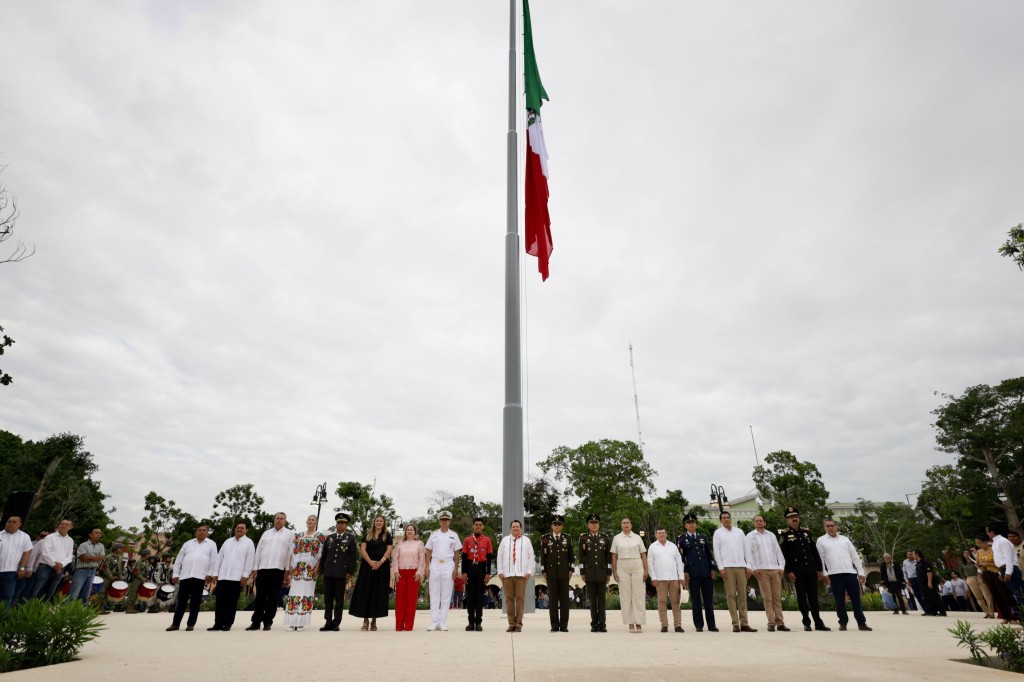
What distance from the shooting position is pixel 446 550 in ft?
33.8

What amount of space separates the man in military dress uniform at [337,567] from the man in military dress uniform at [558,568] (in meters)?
3.57

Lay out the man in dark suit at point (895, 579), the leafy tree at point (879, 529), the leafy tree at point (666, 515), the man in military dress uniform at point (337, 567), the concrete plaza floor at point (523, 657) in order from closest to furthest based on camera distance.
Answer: the concrete plaza floor at point (523, 657) → the man in military dress uniform at point (337, 567) → the man in dark suit at point (895, 579) → the leafy tree at point (666, 515) → the leafy tree at point (879, 529)

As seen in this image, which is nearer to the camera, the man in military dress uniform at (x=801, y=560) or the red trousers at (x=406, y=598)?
the red trousers at (x=406, y=598)

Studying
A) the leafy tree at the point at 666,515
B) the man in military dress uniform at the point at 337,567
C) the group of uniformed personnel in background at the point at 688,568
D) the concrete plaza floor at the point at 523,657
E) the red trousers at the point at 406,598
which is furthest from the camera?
the leafy tree at the point at 666,515

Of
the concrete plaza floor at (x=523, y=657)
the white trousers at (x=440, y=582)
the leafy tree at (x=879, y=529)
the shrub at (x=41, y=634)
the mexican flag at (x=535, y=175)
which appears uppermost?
the mexican flag at (x=535, y=175)

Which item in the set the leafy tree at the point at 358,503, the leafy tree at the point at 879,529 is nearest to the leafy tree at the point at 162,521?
the leafy tree at the point at 358,503

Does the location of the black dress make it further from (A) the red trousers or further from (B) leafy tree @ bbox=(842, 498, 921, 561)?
(B) leafy tree @ bbox=(842, 498, 921, 561)

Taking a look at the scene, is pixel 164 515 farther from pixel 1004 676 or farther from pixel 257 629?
pixel 1004 676

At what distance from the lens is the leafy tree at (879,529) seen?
4162cm

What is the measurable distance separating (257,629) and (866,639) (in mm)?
9831

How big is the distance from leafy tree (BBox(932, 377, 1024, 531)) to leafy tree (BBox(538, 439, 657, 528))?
30515 mm

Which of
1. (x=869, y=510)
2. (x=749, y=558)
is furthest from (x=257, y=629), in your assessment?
(x=869, y=510)

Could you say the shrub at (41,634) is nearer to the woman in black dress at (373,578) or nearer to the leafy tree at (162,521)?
the woman in black dress at (373,578)

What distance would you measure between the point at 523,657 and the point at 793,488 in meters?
44.8
